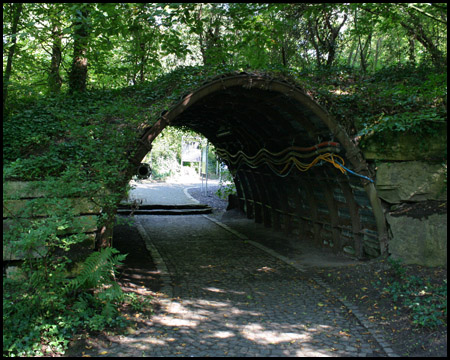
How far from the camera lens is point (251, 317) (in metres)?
5.88

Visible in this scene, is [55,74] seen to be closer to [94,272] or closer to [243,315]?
[94,272]

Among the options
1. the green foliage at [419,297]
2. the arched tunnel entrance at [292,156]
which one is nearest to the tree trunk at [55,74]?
the arched tunnel entrance at [292,156]

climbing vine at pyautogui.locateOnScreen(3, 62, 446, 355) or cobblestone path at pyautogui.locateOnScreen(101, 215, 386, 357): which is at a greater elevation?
climbing vine at pyautogui.locateOnScreen(3, 62, 446, 355)

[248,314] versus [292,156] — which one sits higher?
[292,156]

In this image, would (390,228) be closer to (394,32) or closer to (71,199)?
(71,199)

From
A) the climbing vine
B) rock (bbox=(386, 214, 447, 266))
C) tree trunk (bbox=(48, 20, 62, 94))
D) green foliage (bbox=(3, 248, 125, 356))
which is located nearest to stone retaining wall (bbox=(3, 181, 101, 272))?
the climbing vine

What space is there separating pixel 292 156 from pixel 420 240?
411 cm

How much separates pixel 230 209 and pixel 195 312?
11.9 m

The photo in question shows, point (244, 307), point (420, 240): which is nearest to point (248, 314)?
point (244, 307)

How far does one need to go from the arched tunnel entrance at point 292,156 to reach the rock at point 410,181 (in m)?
0.26

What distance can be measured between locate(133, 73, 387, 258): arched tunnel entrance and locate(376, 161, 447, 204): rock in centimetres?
26

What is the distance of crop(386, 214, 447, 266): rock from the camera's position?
666cm

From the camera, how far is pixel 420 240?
693 cm

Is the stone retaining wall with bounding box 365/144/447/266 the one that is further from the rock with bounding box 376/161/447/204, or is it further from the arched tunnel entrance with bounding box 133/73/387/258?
the arched tunnel entrance with bounding box 133/73/387/258
